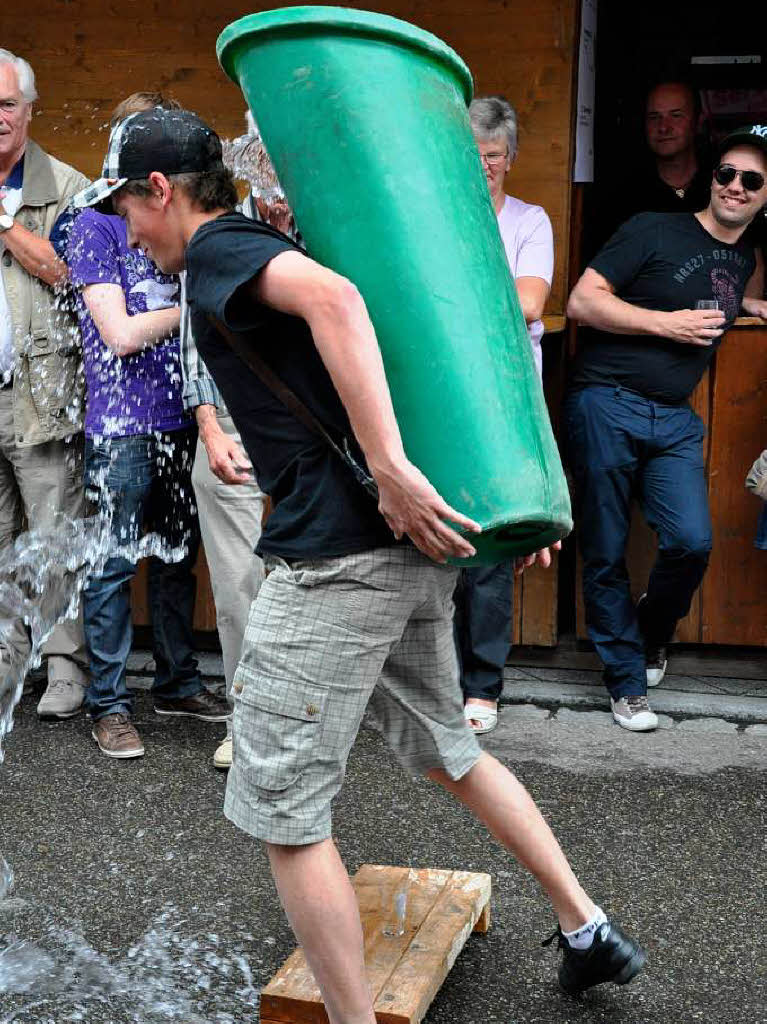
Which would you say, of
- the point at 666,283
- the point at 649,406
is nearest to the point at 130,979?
the point at 649,406

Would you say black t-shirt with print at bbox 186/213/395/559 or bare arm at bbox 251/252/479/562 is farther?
black t-shirt with print at bbox 186/213/395/559

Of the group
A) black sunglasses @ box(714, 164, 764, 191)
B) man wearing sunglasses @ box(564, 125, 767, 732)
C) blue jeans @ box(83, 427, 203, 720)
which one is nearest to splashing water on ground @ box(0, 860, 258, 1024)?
blue jeans @ box(83, 427, 203, 720)

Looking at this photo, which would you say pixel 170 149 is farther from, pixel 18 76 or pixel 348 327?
pixel 18 76

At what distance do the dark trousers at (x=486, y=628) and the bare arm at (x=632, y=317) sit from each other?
3.21ft

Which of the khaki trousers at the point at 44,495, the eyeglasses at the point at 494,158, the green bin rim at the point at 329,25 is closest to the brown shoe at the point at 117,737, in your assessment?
the khaki trousers at the point at 44,495

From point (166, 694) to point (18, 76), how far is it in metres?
2.32

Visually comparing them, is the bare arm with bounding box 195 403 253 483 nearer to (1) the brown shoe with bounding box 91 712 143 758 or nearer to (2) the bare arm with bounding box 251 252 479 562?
(1) the brown shoe with bounding box 91 712 143 758

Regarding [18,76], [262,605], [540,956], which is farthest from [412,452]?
[18,76]

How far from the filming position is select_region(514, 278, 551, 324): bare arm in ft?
15.8

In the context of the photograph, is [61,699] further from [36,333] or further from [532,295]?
[532,295]

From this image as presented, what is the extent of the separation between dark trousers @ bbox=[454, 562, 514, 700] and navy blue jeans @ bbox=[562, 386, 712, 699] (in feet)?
1.08

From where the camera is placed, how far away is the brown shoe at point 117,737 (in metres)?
4.58

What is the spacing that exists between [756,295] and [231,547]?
2484 millimetres

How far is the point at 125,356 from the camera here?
452cm
